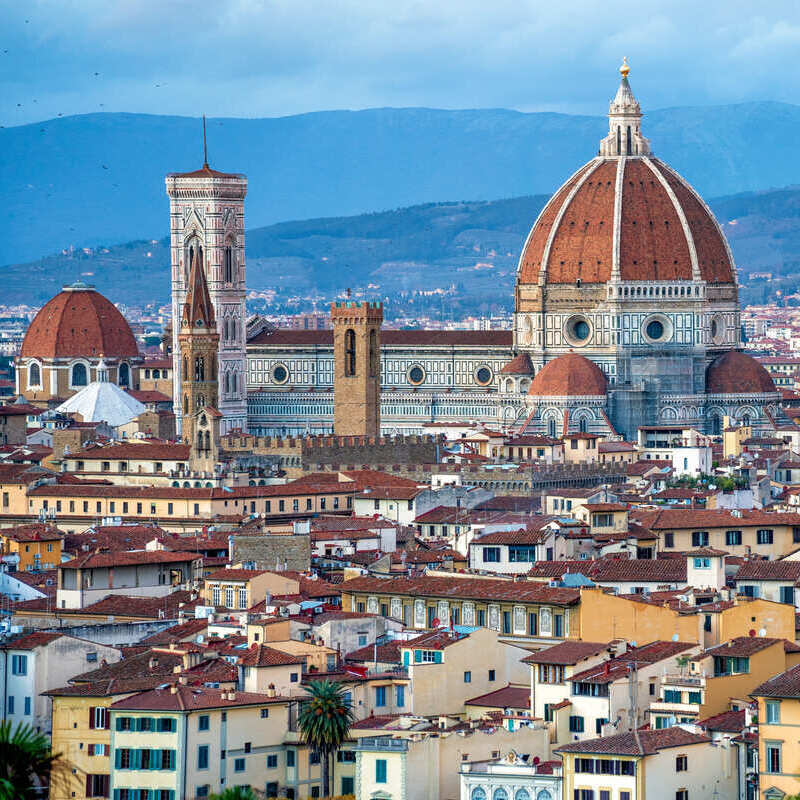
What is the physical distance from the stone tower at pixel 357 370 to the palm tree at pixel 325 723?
77248 mm

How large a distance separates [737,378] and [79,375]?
35275 mm

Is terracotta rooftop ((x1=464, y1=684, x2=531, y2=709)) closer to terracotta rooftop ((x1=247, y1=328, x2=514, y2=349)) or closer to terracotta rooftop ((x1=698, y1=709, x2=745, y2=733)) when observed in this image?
terracotta rooftop ((x1=698, y1=709, x2=745, y2=733))

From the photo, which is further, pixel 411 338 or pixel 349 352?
pixel 411 338

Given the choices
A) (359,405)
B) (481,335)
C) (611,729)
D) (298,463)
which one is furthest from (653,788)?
(481,335)

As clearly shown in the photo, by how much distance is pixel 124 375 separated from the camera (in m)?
152

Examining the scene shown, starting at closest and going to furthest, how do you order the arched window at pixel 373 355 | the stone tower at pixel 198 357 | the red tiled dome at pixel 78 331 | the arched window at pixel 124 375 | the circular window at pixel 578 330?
1. the stone tower at pixel 198 357
2. the arched window at pixel 373 355
3. the circular window at pixel 578 330
4. the red tiled dome at pixel 78 331
5. the arched window at pixel 124 375

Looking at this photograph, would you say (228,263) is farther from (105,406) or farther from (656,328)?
(656,328)

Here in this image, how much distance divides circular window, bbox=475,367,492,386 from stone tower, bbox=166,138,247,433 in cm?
1006

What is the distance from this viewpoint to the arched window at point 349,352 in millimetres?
124938

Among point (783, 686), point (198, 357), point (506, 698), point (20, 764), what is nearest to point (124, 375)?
point (198, 357)

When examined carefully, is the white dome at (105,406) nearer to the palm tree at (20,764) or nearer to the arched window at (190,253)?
the arched window at (190,253)

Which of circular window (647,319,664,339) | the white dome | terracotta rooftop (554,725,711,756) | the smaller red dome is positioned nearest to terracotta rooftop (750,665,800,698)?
terracotta rooftop (554,725,711,756)

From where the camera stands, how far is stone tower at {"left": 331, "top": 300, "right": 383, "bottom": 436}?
408 ft

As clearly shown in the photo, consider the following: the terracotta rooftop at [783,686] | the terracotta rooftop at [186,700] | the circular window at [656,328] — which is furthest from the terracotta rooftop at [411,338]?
the terracotta rooftop at [783,686]
